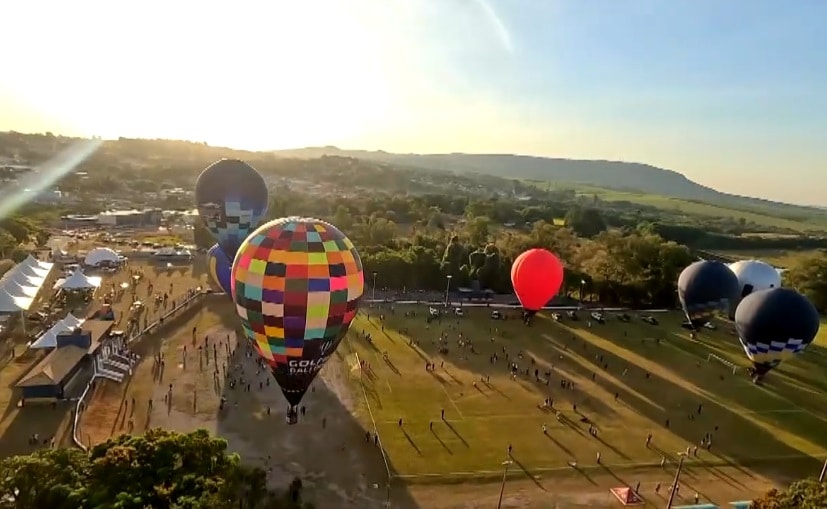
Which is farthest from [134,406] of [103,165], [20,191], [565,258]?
[103,165]

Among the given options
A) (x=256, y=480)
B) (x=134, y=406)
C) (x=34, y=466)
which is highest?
(x=34, y=466)

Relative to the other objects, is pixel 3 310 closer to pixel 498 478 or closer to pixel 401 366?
pixel 401 366

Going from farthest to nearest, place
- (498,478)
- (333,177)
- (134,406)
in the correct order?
(333,177)
(134,406)
(498,478)

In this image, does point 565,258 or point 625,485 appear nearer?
point 625,485

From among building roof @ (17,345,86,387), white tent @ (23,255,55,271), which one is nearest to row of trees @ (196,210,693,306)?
white tent @ (23,255,55,271)

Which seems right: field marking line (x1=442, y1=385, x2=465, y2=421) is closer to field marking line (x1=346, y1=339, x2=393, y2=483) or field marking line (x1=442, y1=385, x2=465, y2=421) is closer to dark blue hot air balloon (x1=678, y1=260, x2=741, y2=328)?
field marking line (x1=346, y1=339, x2=393, y2=483)

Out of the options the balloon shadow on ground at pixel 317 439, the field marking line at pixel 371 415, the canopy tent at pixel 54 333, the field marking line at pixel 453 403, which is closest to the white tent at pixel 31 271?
the canopy tent at pixel 54 333

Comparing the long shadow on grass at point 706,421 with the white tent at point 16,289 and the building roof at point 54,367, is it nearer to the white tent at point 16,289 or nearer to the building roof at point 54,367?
the building roof at point 54,367

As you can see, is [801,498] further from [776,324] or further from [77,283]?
[77,283]
